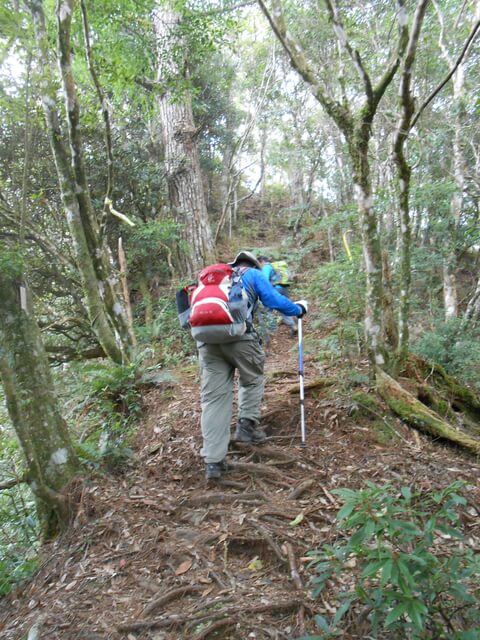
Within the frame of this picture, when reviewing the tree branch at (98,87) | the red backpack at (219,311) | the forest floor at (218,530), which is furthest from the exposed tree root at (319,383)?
the tree branch at (98,87)

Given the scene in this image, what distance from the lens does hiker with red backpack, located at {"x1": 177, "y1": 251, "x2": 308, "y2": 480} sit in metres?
4.08

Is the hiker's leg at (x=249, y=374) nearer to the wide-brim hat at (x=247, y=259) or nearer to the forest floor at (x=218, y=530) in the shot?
the forest floor at (x=218, y=530)

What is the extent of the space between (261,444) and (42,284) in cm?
704

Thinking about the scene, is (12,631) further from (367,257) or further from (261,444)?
(367,257)

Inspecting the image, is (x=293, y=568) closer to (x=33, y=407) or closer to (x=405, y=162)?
(x=33, y=407)

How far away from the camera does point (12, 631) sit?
9.00ft

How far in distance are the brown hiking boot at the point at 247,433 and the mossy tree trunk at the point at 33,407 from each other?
5.89ft

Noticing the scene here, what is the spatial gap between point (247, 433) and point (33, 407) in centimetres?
225

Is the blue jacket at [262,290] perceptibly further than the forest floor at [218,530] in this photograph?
Yes

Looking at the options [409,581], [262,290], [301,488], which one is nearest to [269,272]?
[262,290]

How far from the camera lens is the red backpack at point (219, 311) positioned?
405 cm

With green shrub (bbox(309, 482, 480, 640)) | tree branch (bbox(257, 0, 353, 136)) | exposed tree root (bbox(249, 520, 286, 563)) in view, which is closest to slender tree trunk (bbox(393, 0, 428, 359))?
tree branch (bbox(257, 0, 353, 136))

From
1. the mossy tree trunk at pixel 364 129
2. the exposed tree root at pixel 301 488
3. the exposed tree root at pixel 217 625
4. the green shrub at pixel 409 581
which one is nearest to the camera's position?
the green shrub at pixel 409 581

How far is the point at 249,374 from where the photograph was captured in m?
4.58
